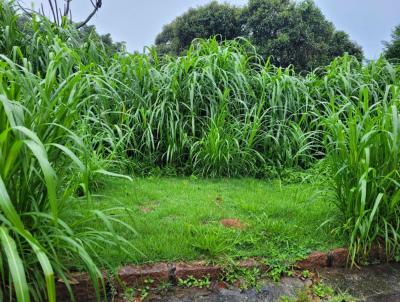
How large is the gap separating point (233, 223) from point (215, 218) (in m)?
0.11

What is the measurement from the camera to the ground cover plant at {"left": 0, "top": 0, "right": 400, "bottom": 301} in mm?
1389

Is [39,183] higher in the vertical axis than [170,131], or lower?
lower

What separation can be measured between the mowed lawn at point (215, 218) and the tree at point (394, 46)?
6197mm

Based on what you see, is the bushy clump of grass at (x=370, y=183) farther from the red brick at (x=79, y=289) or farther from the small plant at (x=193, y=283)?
the red brick at (x=79, y=289)

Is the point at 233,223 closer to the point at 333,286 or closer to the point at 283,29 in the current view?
the point at 333,286

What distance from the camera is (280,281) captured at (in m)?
1.72

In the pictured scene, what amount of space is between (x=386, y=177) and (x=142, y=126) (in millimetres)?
1943

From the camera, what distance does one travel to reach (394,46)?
307 inches

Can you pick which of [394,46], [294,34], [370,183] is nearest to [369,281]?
[370,183]

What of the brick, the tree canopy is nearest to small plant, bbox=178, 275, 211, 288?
the brick

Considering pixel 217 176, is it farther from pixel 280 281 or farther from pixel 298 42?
pixel 298 42

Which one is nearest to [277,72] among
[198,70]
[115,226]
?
[198,70]

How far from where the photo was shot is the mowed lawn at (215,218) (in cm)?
179

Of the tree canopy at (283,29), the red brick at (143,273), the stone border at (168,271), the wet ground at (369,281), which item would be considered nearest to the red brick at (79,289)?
the stone border at (168,271)
